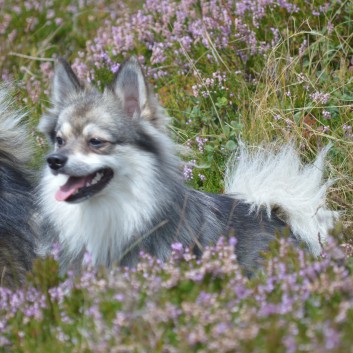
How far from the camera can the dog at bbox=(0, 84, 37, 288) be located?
4.89 m

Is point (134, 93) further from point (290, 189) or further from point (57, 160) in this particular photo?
point (290, 189)

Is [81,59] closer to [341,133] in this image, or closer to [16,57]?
[16,57]

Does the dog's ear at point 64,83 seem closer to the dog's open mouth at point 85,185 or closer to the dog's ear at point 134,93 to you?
the dog's ear at point 134,93

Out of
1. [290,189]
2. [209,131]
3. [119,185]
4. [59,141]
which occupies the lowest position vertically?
[209,131]

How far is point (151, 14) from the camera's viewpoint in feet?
25.6

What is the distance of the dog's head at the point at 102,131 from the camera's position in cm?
424

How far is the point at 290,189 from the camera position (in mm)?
5148

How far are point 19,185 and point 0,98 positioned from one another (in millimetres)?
655

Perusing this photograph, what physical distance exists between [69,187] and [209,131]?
2242mm

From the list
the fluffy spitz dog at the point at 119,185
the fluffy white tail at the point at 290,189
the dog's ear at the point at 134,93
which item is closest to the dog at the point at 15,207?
the fluffy spitz dog at the point at 119,185

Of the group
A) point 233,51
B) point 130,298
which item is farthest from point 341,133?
point 130,298

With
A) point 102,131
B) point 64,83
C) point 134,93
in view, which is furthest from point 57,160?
point 64,83

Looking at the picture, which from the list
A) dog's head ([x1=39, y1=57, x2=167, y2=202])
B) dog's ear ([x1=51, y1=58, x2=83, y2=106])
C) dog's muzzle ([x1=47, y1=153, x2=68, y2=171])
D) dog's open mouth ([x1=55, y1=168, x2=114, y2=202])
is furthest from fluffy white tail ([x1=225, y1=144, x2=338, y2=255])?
dog's muzzle ([x1=47, y1=153, x2=68, y2=171])

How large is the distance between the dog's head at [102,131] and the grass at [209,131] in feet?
1.82
